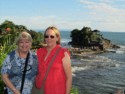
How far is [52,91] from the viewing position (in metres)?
6.13

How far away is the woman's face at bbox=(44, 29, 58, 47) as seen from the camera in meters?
6.23

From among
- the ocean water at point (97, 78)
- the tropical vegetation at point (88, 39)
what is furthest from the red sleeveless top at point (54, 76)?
the tropical vegetation at point (88, 39)

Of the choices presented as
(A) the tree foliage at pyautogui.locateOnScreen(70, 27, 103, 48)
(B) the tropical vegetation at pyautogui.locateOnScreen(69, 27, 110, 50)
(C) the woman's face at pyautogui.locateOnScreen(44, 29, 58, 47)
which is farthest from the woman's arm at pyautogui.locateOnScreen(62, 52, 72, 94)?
(A) the tree foliage at pyautogui.locateOnScreen(70, 27, 103, 48)

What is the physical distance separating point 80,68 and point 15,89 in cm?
4602

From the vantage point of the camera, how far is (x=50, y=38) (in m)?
6.24

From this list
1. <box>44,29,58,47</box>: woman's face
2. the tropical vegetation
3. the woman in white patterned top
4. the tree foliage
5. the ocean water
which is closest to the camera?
the woman in white patterned top

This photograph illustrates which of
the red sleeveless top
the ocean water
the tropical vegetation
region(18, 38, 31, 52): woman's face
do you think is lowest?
the ocean water

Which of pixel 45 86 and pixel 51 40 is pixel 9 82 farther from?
pixel 51 40

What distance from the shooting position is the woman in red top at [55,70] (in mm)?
6062

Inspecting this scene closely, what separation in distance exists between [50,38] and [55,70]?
594mm

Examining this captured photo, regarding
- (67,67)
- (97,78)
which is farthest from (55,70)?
(97,78)

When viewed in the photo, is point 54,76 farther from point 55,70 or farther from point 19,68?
point 19,68

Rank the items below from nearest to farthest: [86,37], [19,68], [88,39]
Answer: [19,68]
[88,39]
[86,37]

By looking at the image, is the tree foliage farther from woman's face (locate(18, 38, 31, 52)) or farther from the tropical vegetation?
woman's face (locate(18, 38, 31, 52))
